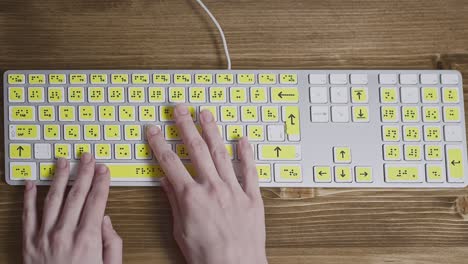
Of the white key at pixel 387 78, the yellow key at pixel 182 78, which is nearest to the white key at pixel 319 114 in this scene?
the white key at pixel 387 78

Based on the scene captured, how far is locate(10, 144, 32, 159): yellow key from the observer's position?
0.71 metres

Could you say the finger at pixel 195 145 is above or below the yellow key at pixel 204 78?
below

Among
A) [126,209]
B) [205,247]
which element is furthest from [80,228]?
[205,247]

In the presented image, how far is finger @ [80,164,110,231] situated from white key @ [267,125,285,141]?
27 centimetres

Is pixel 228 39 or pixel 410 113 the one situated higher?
pixel 228 39

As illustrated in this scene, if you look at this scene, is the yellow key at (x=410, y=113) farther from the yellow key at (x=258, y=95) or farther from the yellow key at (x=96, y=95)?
the yellow key at (x=96, y=95)

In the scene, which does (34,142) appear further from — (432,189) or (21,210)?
(432,189)

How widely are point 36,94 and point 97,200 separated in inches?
8.1

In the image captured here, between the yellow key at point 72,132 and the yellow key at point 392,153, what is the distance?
1.67 ft

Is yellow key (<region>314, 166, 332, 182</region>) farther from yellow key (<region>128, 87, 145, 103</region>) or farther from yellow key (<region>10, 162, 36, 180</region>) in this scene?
yellow key (<region>10, 162, 36, 180</region>)

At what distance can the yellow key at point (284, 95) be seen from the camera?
0.72 m

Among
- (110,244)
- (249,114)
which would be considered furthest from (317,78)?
(110,244)

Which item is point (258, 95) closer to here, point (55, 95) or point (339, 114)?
point (339, 114)

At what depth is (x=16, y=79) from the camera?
723mm
